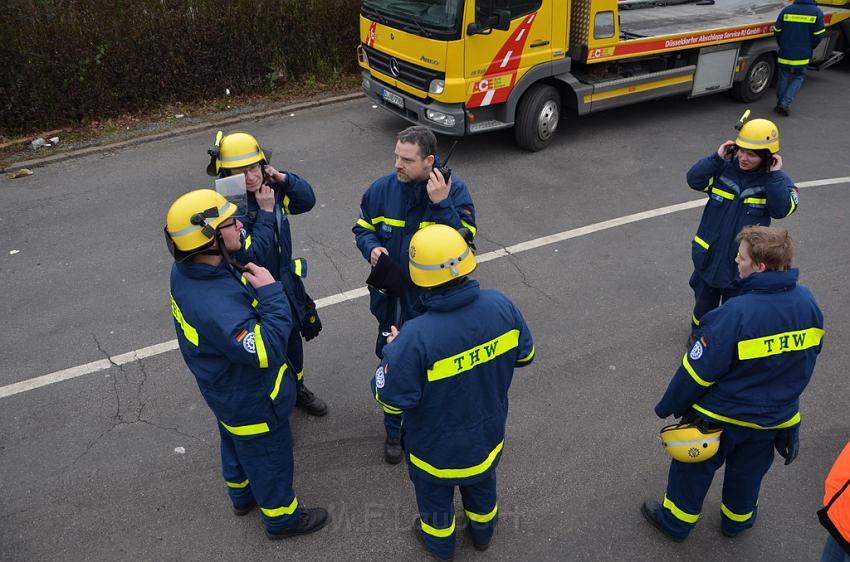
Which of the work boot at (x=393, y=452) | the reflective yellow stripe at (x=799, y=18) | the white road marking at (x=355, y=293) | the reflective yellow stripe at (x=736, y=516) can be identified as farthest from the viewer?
the reflective yellow stripe at (x=799, y=18)

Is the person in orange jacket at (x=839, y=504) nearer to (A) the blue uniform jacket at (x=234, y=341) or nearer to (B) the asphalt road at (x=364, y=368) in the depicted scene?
(B) the asphalt road at (x=364, y=368)

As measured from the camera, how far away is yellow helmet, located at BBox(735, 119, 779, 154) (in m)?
4.45

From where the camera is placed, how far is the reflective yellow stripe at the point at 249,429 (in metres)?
3.47

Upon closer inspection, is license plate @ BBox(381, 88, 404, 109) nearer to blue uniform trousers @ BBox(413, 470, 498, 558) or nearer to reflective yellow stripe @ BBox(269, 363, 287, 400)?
reflective yellow stripe @ BBox(269, 363, 287, 400)

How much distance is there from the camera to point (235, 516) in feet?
13.2

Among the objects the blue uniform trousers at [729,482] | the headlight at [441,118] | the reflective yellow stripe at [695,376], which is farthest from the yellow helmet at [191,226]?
the headlight at [441,118]

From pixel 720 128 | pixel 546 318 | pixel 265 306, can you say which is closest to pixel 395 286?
pixel 265 306

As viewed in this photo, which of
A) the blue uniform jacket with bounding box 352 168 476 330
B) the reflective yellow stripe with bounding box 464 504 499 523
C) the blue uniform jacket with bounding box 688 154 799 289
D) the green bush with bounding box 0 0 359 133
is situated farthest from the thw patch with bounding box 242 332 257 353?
the green bush with bounding box 0 0 359 133

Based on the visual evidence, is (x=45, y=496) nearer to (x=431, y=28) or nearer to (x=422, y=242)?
(x=422, y=242)

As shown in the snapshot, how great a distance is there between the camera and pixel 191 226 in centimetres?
305

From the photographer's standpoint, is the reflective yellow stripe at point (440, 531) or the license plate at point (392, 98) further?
the license plate at point (392, 98)

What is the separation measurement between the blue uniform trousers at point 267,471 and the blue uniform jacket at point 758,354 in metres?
2.09

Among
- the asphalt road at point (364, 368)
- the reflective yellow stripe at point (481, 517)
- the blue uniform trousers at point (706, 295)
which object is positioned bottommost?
the asphalt road at point (364, 368)

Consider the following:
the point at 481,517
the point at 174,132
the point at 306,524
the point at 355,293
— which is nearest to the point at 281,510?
the point at 306,524
